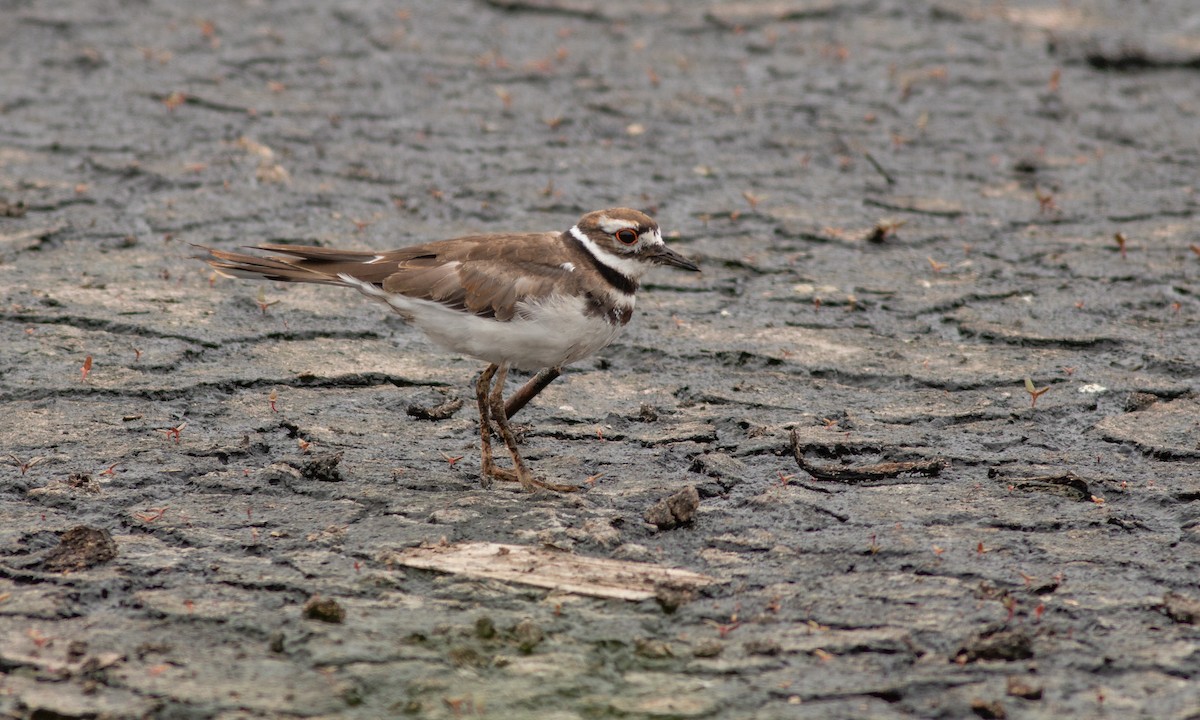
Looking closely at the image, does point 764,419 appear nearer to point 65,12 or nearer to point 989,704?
point 989,704

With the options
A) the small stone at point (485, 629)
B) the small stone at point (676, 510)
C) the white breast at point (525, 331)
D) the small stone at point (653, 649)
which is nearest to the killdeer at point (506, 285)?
the white breast at point (525, 331)

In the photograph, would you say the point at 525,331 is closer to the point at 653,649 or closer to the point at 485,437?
the point at 485,437

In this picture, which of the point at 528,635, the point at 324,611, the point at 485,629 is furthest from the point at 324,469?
the point at 528,635

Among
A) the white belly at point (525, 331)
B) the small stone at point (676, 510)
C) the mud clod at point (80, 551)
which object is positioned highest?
the white belly at point (525, 331)

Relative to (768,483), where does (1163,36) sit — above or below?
above

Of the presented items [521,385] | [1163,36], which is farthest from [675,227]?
[1163,36]

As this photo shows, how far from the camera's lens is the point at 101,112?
35.2 ft

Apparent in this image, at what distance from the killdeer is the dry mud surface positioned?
0.58 metres

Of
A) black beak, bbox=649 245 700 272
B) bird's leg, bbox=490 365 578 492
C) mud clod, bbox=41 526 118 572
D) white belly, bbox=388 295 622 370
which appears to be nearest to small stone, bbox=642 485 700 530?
bird's leg, bbox=490 365 578 492

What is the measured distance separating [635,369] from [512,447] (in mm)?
1614

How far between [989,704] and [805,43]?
954cm

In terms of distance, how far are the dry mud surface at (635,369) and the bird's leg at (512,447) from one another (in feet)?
0.33

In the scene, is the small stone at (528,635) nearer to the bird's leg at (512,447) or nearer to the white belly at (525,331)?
the bird's leg at (512,447)

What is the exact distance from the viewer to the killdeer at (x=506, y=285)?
593 centimetres
